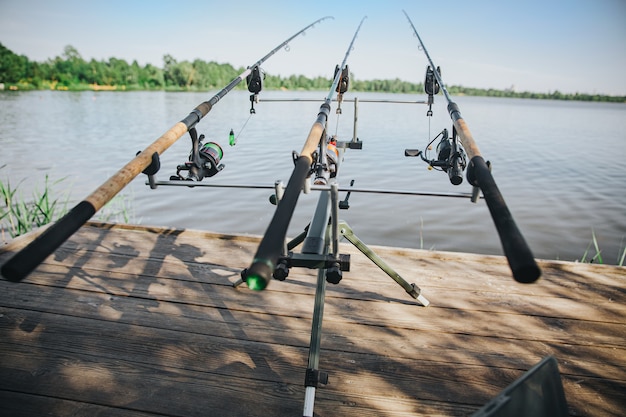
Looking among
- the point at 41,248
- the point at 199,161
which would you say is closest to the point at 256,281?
the point at 41,248

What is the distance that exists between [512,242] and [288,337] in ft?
5.76

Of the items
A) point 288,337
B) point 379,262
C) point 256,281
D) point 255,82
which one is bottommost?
point 288,337

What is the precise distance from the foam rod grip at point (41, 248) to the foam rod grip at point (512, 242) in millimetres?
1117

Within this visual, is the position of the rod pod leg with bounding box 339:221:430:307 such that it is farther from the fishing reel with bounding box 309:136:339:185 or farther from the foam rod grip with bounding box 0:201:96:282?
the foam rod grip with bounding box 0:201:96:282

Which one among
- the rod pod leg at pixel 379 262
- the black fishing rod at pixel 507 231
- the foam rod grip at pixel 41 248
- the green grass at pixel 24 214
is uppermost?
the black fishing rod at pixel 507 231

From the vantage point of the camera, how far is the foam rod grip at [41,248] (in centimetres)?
83

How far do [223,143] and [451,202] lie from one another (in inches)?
355

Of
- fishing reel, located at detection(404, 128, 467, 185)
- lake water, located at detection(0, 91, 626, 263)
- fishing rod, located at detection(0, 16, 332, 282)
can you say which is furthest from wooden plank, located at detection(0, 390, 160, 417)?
fishing reel, located at detection(404, 128, 467, 185)

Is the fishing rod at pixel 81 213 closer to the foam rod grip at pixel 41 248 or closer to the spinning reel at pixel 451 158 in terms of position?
the foam rod grip at pixel 41 248

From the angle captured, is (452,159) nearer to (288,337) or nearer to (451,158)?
(451,158)

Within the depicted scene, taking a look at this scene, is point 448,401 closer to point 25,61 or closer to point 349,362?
point 349,362

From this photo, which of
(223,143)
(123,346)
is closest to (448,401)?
(123,346)

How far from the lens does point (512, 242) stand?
880 millimetres

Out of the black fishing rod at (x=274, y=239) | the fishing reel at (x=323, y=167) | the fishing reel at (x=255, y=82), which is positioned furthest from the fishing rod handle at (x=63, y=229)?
the fishing reel at (x=255, y=82)
